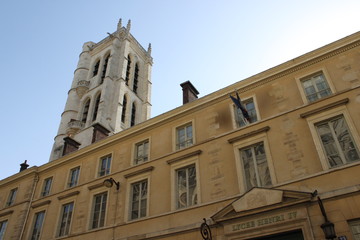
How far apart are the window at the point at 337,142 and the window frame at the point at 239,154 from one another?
1.63m

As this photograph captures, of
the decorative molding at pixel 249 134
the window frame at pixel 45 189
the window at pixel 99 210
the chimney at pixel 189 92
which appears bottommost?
the window at pixel 99 210

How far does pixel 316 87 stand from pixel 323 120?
1516 millimetres

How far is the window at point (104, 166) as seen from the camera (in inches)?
582

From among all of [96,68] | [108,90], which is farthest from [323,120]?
[96,68]

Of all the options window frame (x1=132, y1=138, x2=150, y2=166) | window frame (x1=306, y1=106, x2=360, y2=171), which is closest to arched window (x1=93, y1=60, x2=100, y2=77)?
window frame (x1=132, y1=138, x2=150, y2=166)

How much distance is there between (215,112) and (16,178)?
12.8 meters

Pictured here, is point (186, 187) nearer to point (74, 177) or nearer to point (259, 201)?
point (259, 201)

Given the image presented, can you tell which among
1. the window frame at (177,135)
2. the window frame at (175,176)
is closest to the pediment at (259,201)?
the window frame at (175,176)

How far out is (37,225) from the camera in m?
15.4

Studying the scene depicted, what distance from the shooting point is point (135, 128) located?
1470 cm

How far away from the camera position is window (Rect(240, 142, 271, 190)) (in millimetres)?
10047

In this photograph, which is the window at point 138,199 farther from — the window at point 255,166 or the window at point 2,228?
the window at point 2,228

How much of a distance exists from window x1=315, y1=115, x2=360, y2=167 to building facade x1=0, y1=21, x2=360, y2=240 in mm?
27

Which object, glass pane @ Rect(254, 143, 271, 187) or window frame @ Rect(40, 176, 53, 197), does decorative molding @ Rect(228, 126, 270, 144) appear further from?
window frame @ Rect(40, 176, 53, 197)
